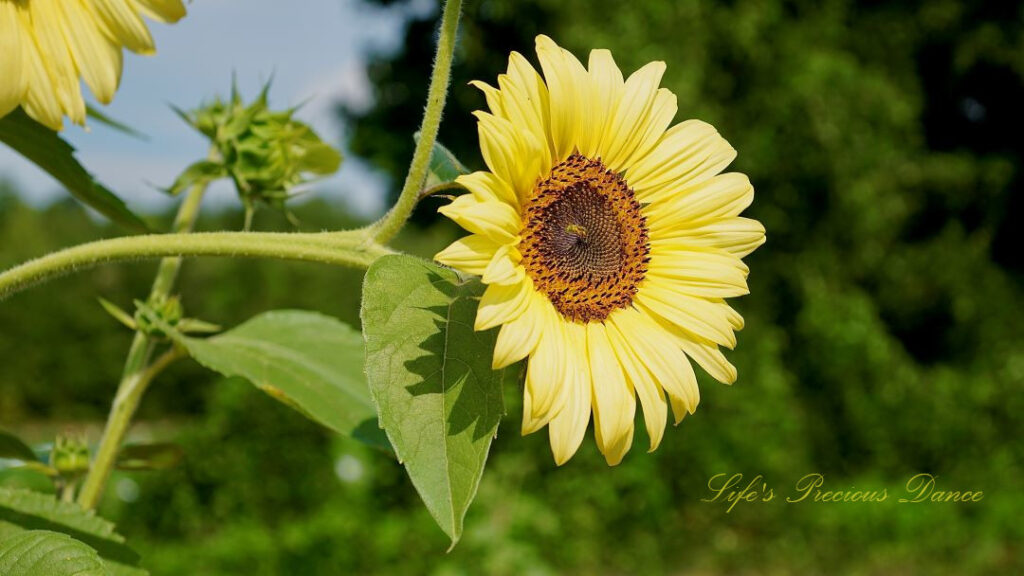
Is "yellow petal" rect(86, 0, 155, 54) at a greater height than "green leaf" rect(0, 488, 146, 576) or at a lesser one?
greater

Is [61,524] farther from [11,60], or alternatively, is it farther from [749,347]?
[749,347]

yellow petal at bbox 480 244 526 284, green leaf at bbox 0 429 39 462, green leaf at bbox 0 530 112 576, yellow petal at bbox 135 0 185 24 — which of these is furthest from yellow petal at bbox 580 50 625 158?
green leaf at bbox 0 429 39 462

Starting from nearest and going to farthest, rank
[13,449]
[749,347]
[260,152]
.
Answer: [13,449], [260,152], [749,347]

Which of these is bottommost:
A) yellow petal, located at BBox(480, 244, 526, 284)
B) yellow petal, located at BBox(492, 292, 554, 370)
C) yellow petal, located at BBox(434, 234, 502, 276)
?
yellow petal, located at BBox(492, 292, 554, 370)

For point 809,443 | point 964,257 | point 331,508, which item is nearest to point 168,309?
point 331,508

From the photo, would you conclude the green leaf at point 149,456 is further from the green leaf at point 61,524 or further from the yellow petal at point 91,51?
the yellow petal at point 91,51

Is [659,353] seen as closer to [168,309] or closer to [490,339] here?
[490,339]

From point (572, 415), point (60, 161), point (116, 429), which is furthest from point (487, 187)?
point (116, 429)

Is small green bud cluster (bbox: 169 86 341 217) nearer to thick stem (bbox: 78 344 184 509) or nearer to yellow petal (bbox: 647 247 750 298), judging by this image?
thick stem (bbox: 78 344 184 509)
